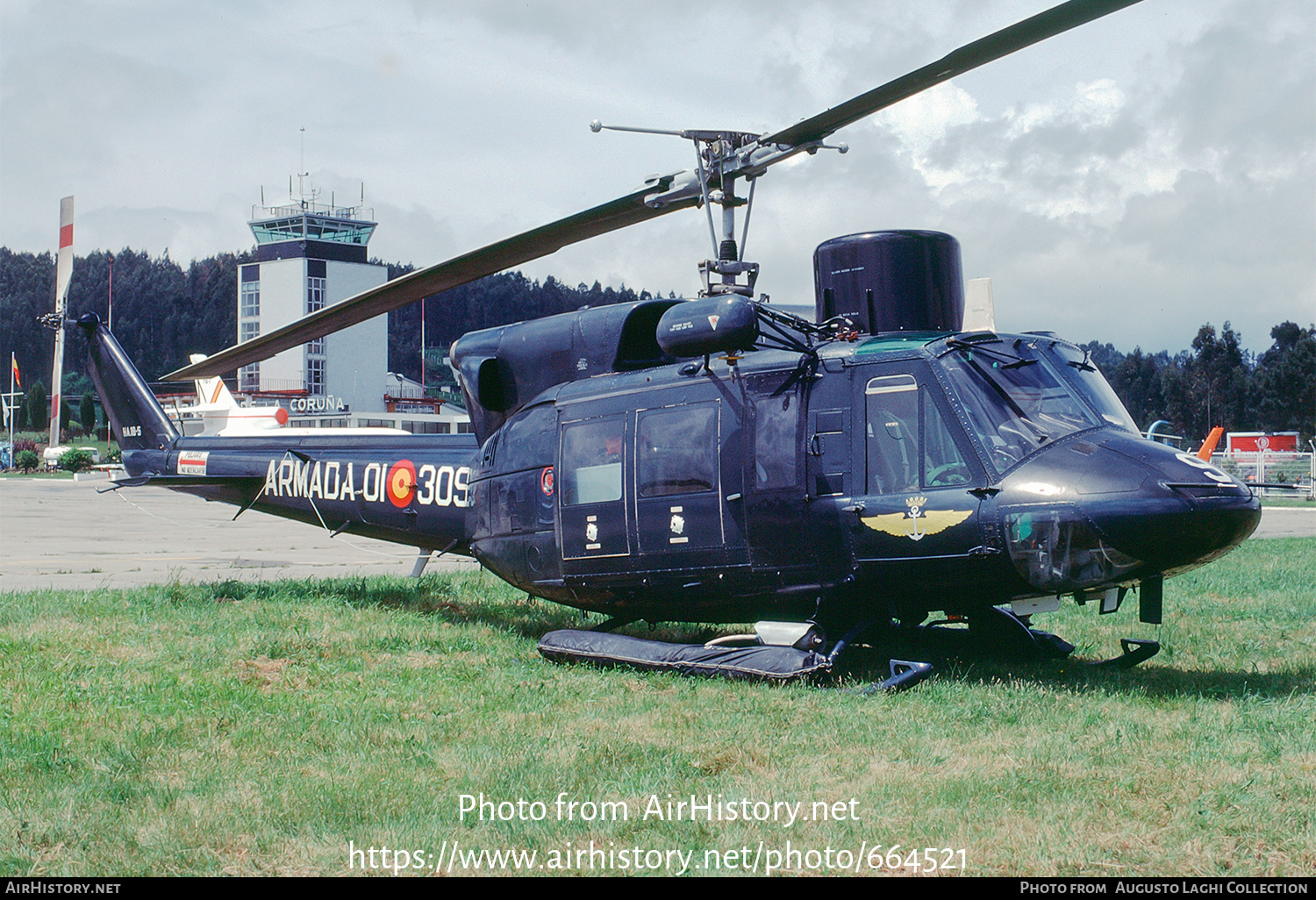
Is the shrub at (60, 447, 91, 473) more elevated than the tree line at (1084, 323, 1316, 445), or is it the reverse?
the tree line at (1084, 323, 1316, 445)

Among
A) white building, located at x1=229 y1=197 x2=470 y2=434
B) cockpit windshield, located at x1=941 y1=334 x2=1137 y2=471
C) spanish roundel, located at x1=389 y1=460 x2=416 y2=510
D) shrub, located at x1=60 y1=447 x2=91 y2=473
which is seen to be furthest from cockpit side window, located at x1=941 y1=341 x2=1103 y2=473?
white building, located at x1=229 y1=197 x2=470 y2=434

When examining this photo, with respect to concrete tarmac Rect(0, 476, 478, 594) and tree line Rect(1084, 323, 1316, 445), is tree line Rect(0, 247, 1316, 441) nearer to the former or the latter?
tree line Rect(1084, 323, 1316, 445)

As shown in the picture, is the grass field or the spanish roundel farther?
the spanish roundel

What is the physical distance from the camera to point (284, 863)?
182 inches

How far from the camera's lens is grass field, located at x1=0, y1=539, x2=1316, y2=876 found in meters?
4.70

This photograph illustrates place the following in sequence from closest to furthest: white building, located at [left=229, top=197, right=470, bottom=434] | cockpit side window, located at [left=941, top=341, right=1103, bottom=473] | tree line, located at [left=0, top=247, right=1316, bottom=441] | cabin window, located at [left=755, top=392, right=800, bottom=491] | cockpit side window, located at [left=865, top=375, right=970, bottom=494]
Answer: cockpit side window, located at [left=941, top=341, right=1103, bottom=473] < cockpit side window, located at [left=865, top=375, right=970, bottom=494] < cabin window, located at [left=755, top=392, right=800, bottom=491] < white building, located at [left=229, top=197, right=470, bottom=434] < tree line, located at [left=0, top=247, right=1316, bottom=441]

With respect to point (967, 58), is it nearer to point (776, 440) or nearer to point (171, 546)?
point (776, 440)

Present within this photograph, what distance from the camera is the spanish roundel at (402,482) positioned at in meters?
11.6

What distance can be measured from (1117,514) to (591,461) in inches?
161

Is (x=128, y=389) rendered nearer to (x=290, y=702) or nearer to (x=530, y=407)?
(x=530, y=407)

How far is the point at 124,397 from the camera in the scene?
14859mm

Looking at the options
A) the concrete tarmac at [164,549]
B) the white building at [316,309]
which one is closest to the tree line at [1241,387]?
the white building at [316,309]

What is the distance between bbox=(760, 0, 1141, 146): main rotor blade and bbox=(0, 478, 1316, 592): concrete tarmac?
1018 cm

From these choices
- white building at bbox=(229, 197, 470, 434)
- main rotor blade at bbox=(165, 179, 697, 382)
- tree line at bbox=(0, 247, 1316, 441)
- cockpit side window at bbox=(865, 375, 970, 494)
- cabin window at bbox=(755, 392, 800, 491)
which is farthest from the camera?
tree line at bbox=(0, 247, 1316, 441)
